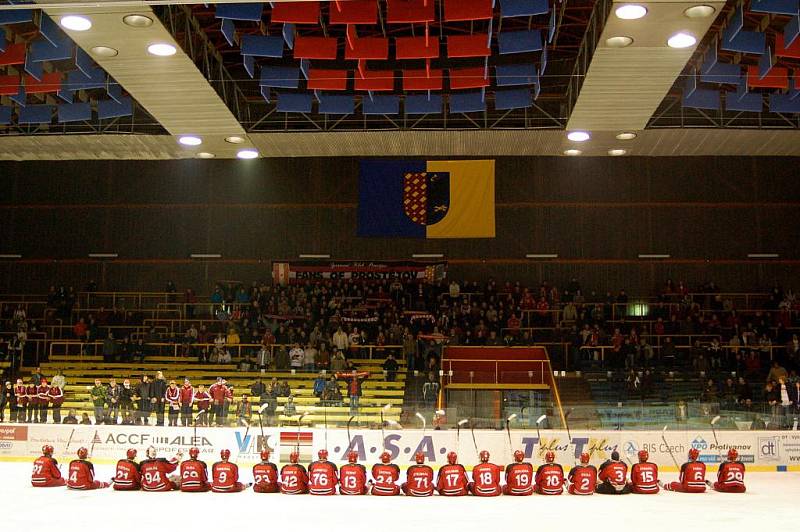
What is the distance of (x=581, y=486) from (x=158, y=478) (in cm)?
872

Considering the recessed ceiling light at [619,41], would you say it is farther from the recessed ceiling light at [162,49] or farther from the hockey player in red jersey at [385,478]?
the hockey player in red jersey at [385,478]

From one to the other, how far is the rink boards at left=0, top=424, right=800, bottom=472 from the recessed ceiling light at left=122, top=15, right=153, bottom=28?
32.7ft

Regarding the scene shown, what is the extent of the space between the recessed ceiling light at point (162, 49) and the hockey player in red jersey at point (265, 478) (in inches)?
→ 345

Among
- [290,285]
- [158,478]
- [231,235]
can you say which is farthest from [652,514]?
[231,235]

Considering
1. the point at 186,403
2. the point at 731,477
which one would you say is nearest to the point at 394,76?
the point at 186,403

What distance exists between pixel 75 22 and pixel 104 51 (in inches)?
65.5

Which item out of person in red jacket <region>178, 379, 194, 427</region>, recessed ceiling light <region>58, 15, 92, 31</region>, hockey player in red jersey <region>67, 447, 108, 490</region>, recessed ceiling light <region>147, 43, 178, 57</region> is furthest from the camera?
person in red jacket <region>178, 379, 194, 427</region>

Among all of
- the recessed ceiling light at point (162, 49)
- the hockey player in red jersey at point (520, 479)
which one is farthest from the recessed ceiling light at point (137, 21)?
the hockey player in red jersey at point (520, 479)

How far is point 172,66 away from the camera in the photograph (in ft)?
63.1

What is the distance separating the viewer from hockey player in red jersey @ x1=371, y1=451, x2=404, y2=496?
17234 millimetres

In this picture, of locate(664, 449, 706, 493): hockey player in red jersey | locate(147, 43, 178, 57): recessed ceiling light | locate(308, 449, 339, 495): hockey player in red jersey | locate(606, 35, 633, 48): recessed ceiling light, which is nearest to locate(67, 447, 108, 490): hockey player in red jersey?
locate(308, 449, 339, 495): hockey player in red jersey

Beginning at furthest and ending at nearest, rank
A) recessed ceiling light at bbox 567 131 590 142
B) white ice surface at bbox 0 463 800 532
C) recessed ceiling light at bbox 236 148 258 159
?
recessed ceiling light at bbox 236 148 258 159, recessed ceiling light at bbox 567 131 590 142, white ice surface at bbox 0 463 800 532

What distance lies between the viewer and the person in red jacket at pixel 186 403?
70.4ft

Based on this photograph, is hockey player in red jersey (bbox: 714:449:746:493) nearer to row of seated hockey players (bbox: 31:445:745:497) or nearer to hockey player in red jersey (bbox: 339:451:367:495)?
row of seated hockey players (bbox: 31:445:745:497)
